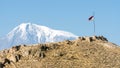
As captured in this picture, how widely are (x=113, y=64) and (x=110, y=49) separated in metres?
8.62

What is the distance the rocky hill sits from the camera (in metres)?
109

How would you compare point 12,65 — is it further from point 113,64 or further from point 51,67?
point 113,64

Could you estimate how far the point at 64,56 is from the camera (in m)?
112

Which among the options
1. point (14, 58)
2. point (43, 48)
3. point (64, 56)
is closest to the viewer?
point (14, 58)

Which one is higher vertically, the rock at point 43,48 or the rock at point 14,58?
the rock at point 43,48

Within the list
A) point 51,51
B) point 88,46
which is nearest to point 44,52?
point 51,51

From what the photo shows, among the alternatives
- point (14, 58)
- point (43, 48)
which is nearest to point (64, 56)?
point (43, 48)

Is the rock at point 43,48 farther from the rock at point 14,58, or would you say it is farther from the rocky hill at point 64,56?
the rock at point 14,58

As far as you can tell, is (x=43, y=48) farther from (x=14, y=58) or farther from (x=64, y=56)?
(x=14, y=58)

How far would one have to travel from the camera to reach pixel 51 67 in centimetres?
10725

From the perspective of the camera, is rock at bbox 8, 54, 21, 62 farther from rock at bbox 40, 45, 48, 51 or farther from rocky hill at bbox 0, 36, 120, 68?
rock at bbox 40, 45, 48, 51

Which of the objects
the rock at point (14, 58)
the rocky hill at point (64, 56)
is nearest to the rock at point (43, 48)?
the rocky hill at point (64, 56)

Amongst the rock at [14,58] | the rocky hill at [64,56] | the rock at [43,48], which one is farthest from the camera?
the rock at [43,48]

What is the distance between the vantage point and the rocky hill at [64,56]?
10888 cm
